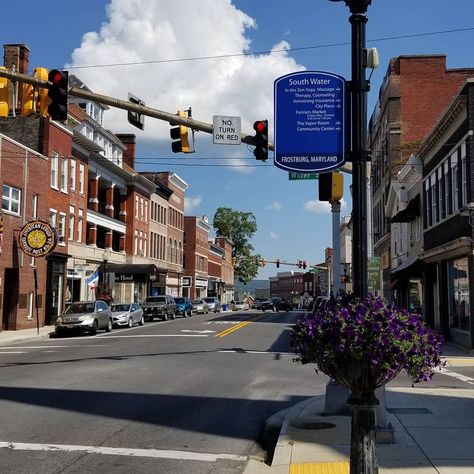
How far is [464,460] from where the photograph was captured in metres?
6.50

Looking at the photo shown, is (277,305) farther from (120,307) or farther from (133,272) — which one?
(120,307)

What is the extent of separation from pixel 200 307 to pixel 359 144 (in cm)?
5712

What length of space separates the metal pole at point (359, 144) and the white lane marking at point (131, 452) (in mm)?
2637

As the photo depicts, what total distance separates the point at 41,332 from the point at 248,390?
20638 mm

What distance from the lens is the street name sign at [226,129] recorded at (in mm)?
15703

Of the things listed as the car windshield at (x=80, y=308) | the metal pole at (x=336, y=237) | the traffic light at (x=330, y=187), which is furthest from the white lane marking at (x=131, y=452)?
the car windshield at (x=80, y=308)

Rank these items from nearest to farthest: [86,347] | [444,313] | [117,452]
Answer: [117,452]
[86,347]
[444,313]

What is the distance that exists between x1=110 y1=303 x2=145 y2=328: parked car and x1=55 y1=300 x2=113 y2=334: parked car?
11.0ft

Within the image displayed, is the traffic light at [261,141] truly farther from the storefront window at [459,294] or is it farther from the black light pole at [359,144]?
the storefront window at [459,294]

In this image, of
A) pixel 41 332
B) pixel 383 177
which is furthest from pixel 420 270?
pixel 41 332

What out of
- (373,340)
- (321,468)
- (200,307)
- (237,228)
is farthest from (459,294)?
(237,228)

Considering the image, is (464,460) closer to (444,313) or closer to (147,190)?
(444,313)

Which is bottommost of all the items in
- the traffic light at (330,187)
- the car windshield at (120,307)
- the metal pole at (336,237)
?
the car windshield at (120,307)

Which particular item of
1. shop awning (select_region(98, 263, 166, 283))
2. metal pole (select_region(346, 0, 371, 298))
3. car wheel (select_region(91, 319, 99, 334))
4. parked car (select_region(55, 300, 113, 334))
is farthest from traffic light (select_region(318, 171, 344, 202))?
shop awning (select_region(98, 263, 166, 283))
